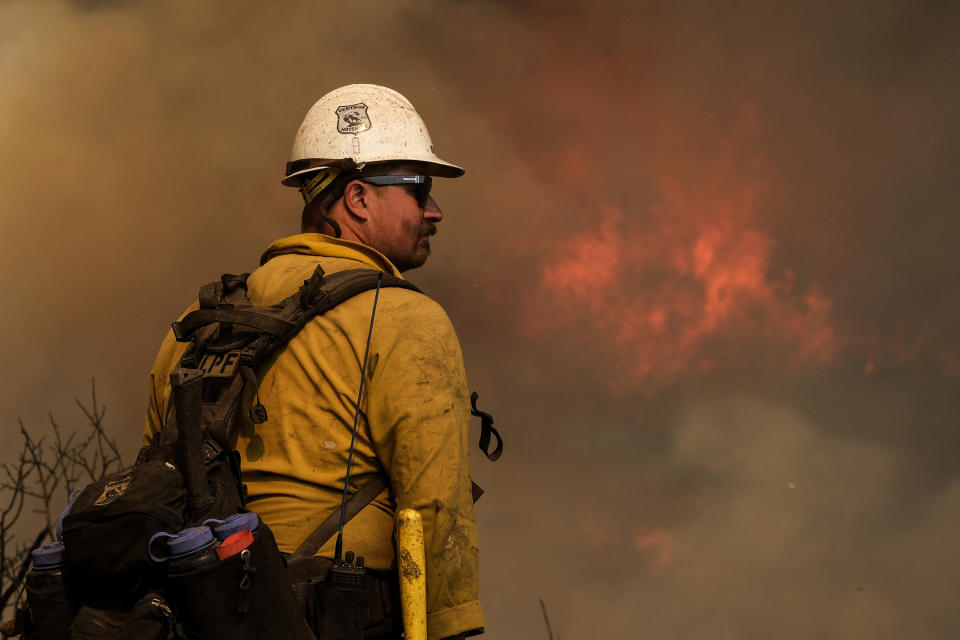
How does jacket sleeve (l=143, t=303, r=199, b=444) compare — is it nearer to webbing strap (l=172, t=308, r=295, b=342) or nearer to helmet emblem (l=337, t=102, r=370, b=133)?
webbing strap (l=172, t=308, r=295, b=342)

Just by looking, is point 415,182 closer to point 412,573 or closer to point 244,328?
point 244,328

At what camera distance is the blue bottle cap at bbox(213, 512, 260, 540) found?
289 centimetres

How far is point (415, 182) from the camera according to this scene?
440 centimetres

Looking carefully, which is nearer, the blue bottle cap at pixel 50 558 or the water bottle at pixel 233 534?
the water bottle at pixel 233 534

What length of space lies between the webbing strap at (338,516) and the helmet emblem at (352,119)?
1.60 meters

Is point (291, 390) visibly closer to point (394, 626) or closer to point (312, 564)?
point (312, 564)

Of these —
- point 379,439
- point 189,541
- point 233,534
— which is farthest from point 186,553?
point 379,439

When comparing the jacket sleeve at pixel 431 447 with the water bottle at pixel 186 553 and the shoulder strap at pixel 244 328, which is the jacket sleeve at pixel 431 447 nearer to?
the shoulder strap at pixel 244 328

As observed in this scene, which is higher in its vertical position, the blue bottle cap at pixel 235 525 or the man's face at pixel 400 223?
the man's face at pixel 400 223

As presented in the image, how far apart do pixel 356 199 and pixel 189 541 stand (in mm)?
1818

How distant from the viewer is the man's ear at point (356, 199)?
424cm

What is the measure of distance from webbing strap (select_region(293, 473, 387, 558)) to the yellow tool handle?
0.62 ft

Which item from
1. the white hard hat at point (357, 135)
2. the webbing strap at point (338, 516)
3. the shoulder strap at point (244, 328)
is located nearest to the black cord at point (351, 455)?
the webbing strap at point (338, 516)

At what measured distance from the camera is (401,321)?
350 centimetres
